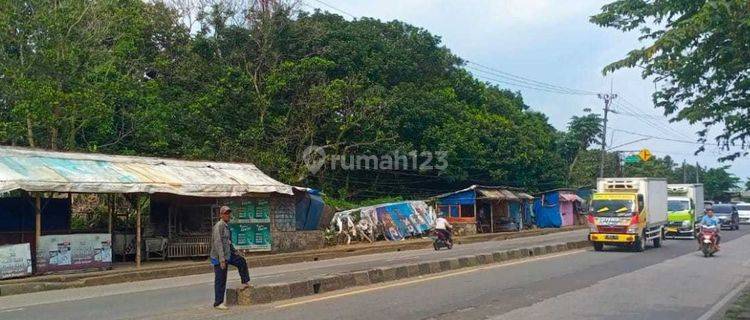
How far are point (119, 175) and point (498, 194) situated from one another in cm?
2658

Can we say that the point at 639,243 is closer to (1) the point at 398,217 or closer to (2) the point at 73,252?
(1) the point at 398,217

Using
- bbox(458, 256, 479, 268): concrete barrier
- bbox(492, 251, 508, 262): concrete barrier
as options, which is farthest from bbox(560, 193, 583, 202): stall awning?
bbox(458, 256, 479, 268): concrete barrier

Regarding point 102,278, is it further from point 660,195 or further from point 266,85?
point 660,195

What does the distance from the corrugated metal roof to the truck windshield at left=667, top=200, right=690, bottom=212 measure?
64.3ft

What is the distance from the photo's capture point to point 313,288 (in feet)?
43.9

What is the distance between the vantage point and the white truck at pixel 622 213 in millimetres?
25172

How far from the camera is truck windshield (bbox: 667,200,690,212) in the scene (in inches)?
1337

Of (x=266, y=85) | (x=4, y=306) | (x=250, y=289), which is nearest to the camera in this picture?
(x=250, y=289)

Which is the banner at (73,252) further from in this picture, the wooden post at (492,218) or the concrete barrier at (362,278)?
the wooden post at (492,218)

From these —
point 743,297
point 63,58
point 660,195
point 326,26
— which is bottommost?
point 743,297

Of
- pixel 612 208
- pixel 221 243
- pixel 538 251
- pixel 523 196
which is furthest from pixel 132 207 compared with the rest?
pixel 523 196

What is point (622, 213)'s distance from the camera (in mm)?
25328

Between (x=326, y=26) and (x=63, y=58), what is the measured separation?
19.6 metres

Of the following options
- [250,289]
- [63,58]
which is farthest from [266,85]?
[250,289]
